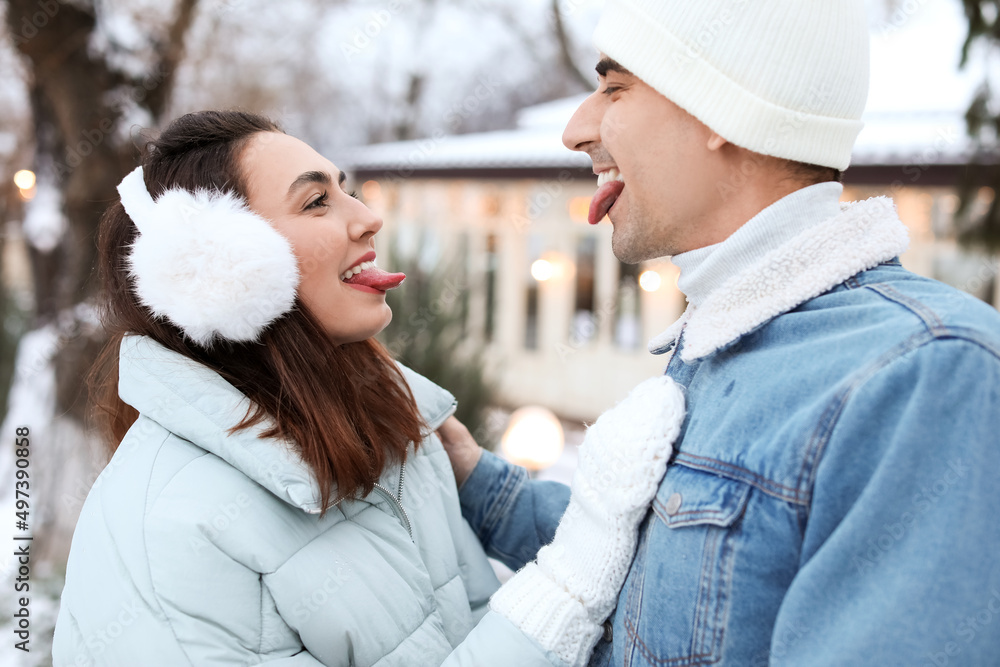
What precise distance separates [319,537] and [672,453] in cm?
74

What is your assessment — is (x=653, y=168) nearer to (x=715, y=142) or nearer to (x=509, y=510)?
(x=715, y=142)

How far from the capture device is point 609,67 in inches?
58.9

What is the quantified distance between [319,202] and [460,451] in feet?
2.62

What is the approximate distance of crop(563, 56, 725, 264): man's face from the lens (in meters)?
1.40

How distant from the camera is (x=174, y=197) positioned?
1.51m

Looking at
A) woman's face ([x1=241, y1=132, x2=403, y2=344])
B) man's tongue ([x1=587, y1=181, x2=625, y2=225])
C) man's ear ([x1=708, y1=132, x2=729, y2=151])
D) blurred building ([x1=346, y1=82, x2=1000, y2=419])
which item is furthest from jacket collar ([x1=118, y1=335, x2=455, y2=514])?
blurred building ([x1=346, y1=82, x2=1000, y2=419])

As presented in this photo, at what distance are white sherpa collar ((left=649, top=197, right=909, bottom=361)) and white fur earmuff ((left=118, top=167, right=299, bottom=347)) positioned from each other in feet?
2.96

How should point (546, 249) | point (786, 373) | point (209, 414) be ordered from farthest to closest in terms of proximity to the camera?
point (546, 249), point (209, 414), point (786, 373)

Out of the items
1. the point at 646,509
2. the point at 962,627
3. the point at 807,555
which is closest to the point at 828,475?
the point at 807,555

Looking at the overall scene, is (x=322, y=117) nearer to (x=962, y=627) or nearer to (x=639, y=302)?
(x=639, y=302)

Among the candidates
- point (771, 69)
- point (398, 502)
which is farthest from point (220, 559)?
point (771, 69)

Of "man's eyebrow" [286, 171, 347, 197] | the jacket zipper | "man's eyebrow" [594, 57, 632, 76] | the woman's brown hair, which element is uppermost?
"man's eyebrow" [594, 57, 632, 76]

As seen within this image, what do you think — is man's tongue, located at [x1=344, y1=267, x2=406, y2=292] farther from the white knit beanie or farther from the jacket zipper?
the white knit beanie

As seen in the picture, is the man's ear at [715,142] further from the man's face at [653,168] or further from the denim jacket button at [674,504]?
the denim jacket button at [674,504]
